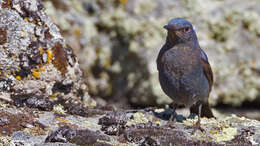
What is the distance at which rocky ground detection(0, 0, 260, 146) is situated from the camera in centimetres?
587

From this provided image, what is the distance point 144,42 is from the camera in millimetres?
12391

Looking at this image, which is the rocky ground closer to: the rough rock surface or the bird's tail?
the rough rock surface

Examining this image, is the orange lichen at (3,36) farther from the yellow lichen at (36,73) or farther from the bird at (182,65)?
the bird at (182,65)

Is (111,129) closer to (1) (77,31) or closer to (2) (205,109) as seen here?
(2) (205,109)

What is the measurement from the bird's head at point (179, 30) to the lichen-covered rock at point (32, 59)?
2031mm

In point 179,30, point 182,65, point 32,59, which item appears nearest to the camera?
point 179,30

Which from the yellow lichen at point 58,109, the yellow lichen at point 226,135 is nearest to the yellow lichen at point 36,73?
the yellow lichen at point 58,109

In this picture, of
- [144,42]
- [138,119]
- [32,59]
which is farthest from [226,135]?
[144,42]

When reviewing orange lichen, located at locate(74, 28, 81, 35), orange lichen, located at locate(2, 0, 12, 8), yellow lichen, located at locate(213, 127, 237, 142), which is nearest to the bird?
yellow lichen, located at locate(213, 127, 237, 142)

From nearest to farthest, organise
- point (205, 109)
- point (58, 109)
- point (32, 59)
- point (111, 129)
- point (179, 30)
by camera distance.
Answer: point (111, 129) → point (179, 30) → point (58, 109) → point (32, 59) → point (205, 109)

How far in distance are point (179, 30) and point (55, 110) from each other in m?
2.44

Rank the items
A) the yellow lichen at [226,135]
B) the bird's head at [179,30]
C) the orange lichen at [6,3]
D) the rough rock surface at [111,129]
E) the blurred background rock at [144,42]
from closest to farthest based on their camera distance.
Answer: the rough rock surface at [111,129] → the yellow lichen at [226,135] → the bird's head at [179,30] → the orange lichen at [6,3] → the blurred background rock at [144,42]

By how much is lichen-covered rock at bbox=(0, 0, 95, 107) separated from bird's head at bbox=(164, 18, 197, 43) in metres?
2.03

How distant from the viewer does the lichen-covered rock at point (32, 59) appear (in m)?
7.03
